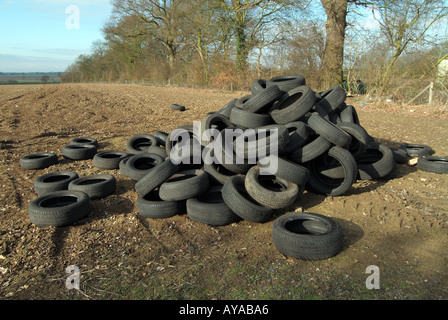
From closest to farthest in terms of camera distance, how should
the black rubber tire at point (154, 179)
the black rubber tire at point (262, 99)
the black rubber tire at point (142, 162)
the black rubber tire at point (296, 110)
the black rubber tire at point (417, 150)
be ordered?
the black rubber tire at point (154, 179), the black rubber tire at point (296, 110), the black rubber tire at point (262, 99), the black rubber tire at point (142, 162), the black rubber tire at point (417, 150)

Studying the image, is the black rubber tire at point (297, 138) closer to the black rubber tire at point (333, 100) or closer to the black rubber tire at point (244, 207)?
the black rubber tire at point (244, 207)

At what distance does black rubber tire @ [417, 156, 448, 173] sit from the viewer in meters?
6.34

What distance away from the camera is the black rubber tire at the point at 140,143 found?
7.52 metres

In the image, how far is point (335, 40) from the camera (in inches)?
727

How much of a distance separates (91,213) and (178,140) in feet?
7.84

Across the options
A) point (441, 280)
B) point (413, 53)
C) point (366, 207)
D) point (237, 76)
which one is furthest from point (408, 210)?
point (237, 76)

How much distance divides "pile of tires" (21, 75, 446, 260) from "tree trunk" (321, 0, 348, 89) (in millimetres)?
13046

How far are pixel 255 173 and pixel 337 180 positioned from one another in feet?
6.13

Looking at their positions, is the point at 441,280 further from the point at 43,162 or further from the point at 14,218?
the point at 43,162

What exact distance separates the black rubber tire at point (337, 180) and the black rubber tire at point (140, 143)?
3837 mm

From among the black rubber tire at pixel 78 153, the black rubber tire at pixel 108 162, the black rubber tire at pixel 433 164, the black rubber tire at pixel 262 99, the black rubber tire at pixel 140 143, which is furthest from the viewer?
the black rubber tire at pixel 78 153

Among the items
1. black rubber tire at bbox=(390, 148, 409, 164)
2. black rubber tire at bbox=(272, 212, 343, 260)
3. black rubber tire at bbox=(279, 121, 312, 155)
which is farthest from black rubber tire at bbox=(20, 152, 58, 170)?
black rubber tire at bbox=(390, 148, 409, 164)

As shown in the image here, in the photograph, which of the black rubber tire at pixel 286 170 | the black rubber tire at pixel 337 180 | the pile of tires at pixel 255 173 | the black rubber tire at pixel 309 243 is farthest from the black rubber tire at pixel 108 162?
the black rubber tire at pixel 309 243

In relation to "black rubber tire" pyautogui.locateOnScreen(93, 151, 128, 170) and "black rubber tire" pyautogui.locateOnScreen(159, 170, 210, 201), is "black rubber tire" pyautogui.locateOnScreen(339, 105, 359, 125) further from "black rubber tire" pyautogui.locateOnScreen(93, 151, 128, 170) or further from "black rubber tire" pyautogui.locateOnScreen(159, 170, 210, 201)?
"black rubber tire" pyautogui.locateOnScreen(93, 151, 128, 170)
